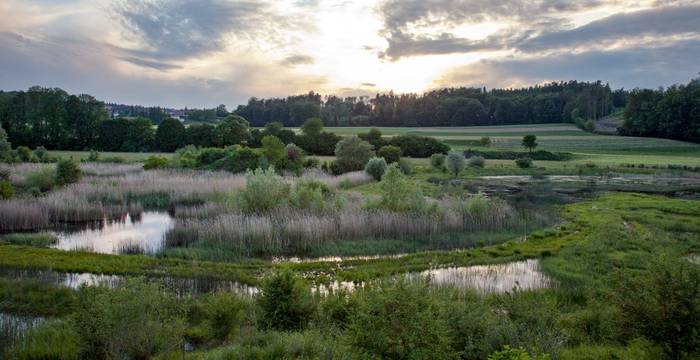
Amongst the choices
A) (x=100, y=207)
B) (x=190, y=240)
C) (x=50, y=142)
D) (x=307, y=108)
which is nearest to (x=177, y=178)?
(x=100, y=207)

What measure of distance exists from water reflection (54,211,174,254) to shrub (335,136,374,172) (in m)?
23.0

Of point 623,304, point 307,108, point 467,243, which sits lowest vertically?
point 467,243

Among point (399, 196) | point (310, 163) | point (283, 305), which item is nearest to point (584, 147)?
point (310, 163)

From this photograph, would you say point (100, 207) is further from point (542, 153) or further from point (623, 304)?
point (542, 153)

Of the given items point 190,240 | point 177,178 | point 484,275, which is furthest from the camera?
point 177,178

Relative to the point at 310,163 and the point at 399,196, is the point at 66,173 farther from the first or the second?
the point at 399,196

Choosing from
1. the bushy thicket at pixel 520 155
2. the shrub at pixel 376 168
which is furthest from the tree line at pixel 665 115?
the shrub at pixel 376 168

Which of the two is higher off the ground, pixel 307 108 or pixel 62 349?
pixel 307 108

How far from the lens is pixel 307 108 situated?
4599 inches

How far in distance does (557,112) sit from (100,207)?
381 ft

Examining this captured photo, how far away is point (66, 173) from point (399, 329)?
29.6 m

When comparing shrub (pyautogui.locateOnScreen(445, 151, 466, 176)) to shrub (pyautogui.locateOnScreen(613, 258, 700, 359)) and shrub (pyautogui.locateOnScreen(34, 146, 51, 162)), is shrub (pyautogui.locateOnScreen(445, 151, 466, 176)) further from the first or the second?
shrub (pyautogui.locateOnScreen(34, 146, 51, 162))

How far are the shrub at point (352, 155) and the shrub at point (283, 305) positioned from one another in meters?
35.4

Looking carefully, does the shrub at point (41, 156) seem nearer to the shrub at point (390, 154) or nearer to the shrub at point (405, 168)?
the shrub at point (390, 154)
